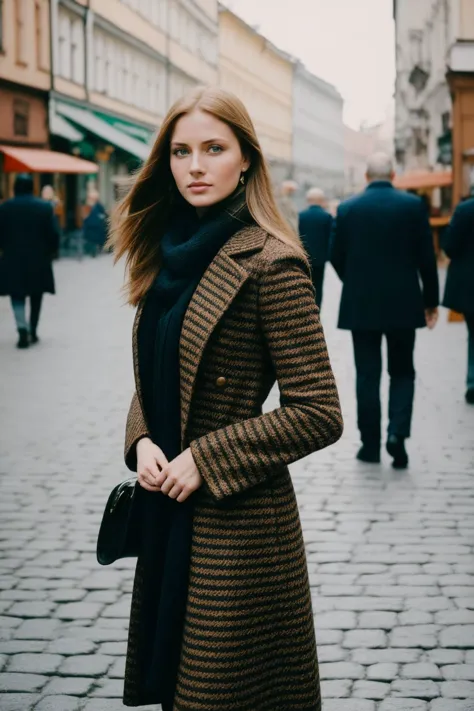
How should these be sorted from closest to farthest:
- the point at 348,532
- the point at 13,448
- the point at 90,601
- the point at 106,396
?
the point at 90,601 < the point at 348,532 < the point at 13,448 < the point at 106,396

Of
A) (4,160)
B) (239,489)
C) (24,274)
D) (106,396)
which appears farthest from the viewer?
(4,160)

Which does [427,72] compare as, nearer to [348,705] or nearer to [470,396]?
[470,396]

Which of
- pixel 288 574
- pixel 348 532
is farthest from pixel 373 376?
pixel 288 574

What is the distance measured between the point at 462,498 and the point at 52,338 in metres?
8.74

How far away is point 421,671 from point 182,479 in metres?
2.00

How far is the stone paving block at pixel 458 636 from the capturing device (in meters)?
4.46

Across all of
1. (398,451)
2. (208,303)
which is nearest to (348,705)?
(208,303)

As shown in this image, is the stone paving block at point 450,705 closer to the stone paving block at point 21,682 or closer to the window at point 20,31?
the stone paving block at point 21,682

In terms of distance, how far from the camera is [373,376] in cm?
753

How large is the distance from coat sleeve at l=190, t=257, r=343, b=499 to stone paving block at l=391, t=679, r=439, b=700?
177 cm

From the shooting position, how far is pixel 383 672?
418 cm

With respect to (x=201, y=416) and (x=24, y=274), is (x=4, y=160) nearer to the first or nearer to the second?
(x=24, y=274)

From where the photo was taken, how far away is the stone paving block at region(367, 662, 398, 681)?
4.14 m

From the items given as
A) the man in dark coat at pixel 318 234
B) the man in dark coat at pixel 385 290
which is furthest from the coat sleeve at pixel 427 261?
the man in dark coat at pixel 318 234
